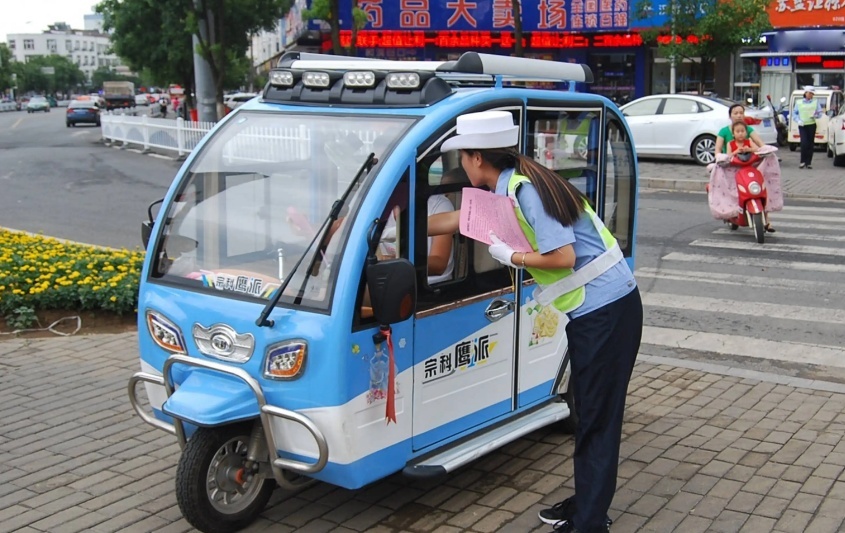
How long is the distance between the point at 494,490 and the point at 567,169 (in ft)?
5.90

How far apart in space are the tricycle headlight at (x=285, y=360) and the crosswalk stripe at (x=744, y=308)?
5467mm

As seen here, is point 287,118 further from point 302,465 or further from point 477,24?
point 477,24

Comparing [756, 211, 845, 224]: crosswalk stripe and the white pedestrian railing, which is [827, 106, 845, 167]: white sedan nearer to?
[756, 211, 845, 224]: crosswalk stripe

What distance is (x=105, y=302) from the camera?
7602 millimetres

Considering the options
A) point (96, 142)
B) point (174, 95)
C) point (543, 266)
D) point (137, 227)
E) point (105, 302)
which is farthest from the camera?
point (174, 95)

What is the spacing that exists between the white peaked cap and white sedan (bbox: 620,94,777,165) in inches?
650

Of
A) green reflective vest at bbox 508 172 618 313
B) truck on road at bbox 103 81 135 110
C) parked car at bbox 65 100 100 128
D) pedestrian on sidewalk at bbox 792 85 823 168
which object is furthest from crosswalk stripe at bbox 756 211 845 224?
truck on road at bbox 103 81 135 110

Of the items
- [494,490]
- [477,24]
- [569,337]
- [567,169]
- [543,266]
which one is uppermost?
[477,24]

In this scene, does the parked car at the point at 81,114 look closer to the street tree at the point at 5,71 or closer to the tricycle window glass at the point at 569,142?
the tricycle window glass at the point at 569,142

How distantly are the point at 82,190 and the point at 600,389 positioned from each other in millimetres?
15577

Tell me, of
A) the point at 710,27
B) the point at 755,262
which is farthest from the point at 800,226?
the point at 710,27

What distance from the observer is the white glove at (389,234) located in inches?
160

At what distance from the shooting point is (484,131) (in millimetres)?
3836

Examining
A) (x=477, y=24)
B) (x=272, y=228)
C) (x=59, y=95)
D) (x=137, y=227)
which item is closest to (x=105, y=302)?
(x=272, y=228)
